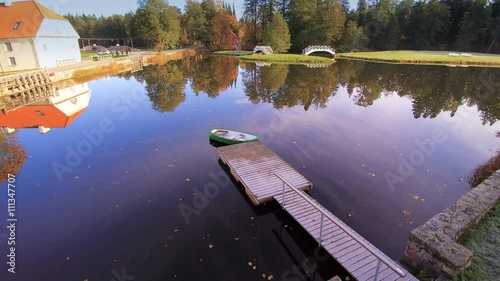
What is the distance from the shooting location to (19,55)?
115 ft

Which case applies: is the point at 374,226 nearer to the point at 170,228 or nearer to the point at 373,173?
the point at 373,173

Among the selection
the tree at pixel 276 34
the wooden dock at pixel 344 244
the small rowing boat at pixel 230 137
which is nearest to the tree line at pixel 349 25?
the tree at pixel 276 34

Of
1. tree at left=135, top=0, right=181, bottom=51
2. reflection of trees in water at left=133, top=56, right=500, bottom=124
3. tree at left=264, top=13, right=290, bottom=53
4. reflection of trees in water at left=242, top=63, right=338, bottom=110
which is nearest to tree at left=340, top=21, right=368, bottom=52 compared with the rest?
tree at left=264, top=13, right=290, bottom=53

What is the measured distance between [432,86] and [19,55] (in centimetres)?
5268

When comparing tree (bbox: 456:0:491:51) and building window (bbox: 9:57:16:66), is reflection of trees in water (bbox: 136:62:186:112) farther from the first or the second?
tree (bbox: 456:0:491:51)

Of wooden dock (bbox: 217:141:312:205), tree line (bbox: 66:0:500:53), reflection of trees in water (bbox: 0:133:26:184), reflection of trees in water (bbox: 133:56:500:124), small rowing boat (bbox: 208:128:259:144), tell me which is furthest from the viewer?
tree line (bbox: 66:0:500:53)

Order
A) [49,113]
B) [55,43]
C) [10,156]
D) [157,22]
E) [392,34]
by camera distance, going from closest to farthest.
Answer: [10,156] < [49,113] < [55,43] < [157,22] < [392,34]

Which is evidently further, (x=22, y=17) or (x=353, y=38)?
(x=353, y=38)

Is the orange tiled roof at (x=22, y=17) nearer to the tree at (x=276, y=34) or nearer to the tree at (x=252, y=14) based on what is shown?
the tree at (x=276, y=34)

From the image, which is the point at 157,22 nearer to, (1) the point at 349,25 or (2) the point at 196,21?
(2) the point at 196,21

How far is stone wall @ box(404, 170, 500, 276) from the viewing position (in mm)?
5582

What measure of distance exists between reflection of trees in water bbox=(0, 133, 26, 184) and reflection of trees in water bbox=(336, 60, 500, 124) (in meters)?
24.9

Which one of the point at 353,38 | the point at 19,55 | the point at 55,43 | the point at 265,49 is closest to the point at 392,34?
the point at 353,38

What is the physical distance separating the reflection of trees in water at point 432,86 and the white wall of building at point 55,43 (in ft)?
134
